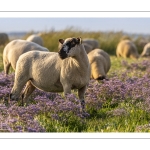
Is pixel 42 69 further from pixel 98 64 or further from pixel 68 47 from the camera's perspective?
pixel 98 64

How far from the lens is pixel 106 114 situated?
7.78 metres

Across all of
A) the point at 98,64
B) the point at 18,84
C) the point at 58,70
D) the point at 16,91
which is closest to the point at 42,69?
the point at 58,70

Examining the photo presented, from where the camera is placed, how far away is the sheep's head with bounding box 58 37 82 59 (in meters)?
7.05

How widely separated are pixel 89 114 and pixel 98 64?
4.34 meters

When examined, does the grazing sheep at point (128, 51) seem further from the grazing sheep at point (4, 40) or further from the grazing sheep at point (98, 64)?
the grazing sheep at point (98, 64)

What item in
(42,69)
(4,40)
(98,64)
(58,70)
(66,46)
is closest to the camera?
(66,46)

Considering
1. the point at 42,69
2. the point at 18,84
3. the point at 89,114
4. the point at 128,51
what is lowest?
the point at 128,51

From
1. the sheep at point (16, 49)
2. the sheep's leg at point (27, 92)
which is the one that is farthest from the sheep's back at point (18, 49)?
the sheep's leg at point (27, 92)

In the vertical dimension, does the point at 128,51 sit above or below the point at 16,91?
below

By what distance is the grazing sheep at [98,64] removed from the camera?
444 inches

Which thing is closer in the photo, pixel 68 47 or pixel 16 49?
pixel 68 47

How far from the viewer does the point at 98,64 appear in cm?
1154
